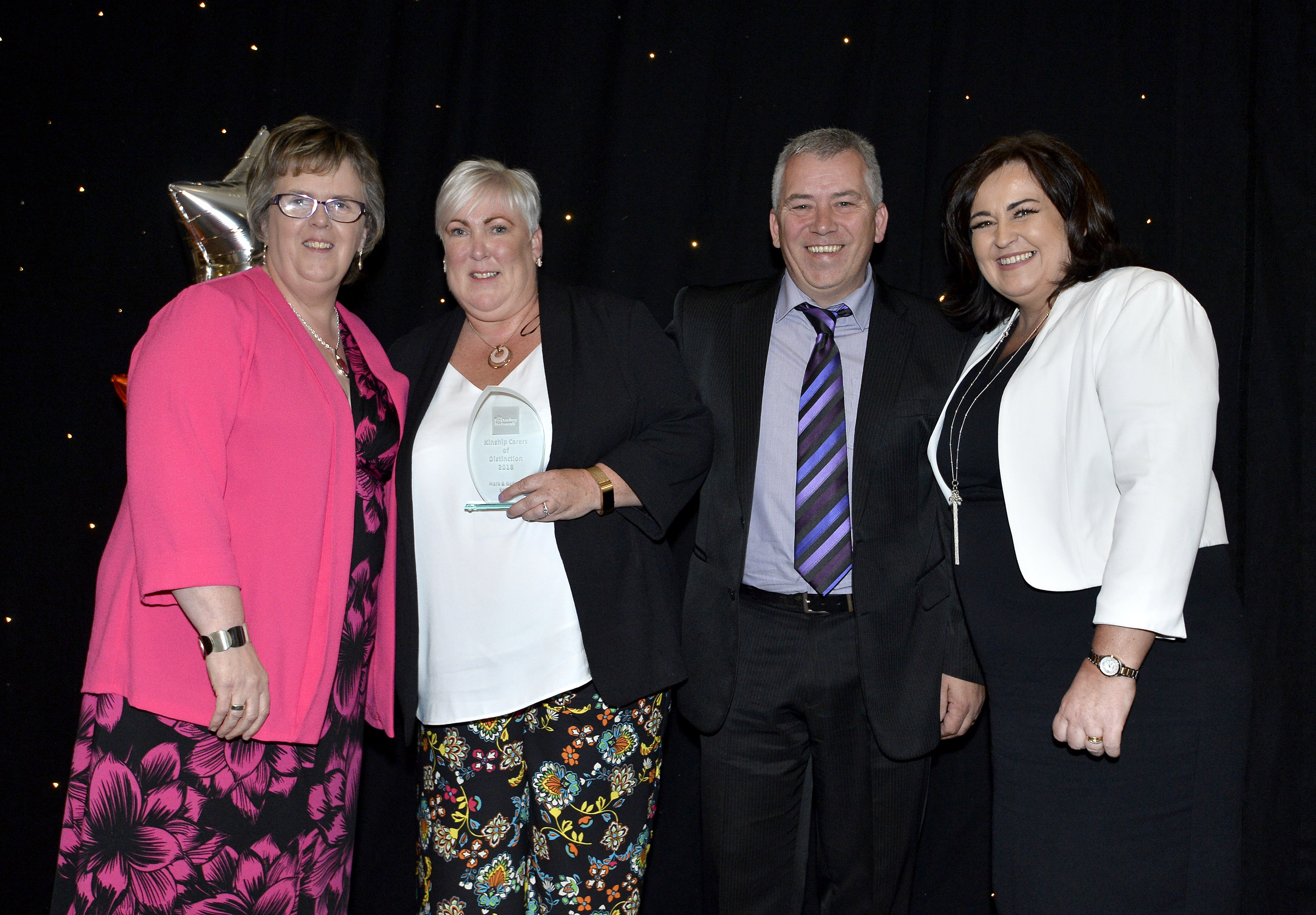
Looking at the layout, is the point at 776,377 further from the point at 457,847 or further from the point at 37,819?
the point at 37,819

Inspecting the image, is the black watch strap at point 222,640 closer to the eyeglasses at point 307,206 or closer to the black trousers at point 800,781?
the eyeglasses at point 307,206

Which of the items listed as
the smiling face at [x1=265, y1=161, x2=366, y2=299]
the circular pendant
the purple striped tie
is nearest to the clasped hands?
the circular pendant

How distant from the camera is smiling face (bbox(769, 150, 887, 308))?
197cm

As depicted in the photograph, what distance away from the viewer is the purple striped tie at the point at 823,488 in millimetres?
1879

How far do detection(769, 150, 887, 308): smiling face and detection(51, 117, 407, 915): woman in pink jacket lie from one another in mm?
923

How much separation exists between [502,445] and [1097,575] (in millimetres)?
1030

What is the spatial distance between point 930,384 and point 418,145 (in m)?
1.51

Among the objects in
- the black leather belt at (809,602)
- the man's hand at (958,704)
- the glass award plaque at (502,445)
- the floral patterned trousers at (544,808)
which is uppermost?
the glass award plaque at (502,445)

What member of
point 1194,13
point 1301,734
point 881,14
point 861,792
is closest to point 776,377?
point 861,792

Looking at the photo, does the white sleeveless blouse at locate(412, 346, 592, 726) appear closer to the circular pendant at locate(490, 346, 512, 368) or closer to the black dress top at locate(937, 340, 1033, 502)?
the circular pendant at locate(490, 346, 512, 368)

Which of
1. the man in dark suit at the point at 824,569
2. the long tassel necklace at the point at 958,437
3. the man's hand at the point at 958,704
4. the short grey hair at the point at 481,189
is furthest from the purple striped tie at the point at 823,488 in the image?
the short grey hair at the point at 481,189

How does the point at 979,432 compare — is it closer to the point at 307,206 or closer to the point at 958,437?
the point at 958,437

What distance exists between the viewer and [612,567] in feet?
5.68

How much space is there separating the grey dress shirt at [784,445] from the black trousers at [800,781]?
8 cm
